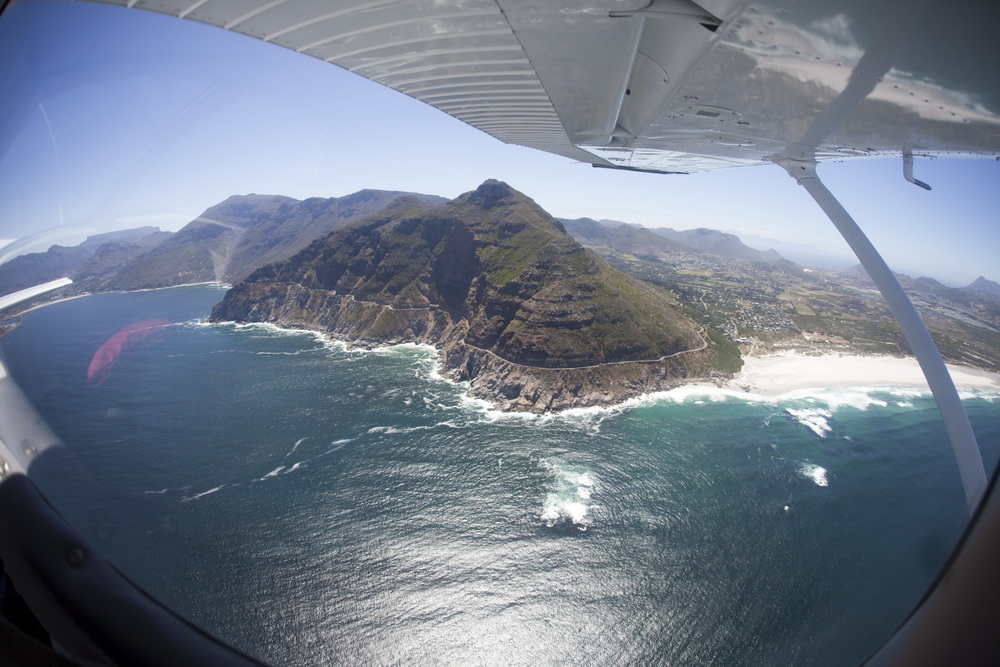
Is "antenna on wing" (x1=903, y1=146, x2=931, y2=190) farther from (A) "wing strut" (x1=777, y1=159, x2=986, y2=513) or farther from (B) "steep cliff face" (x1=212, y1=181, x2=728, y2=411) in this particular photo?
(B) "steep cliff face" (x1=212, y1=181, x2=728, y2=411)

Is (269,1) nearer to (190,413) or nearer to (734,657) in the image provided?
(734,657)

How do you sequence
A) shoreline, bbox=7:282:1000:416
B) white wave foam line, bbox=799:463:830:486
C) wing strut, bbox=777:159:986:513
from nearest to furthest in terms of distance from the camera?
1. wing strut, bbox=777:159:986:513
2. white wave foam line, bbox=799:463:830:486
3. shoreline, bbox=7:282:1000:416

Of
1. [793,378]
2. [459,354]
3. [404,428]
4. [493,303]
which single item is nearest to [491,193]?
[493,303]

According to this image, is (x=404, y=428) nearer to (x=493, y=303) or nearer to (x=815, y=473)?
(x=493, y=303)

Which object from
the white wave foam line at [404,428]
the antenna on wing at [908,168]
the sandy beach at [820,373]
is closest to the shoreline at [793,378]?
the sandy beach at [820,373]

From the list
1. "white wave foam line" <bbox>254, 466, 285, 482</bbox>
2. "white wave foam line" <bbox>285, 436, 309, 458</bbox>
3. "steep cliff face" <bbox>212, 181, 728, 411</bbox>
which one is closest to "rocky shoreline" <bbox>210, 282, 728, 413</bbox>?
"steep cliff face" <bbox>212, 181, 728, 411</bbox>

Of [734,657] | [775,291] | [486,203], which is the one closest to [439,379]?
[734,657]
